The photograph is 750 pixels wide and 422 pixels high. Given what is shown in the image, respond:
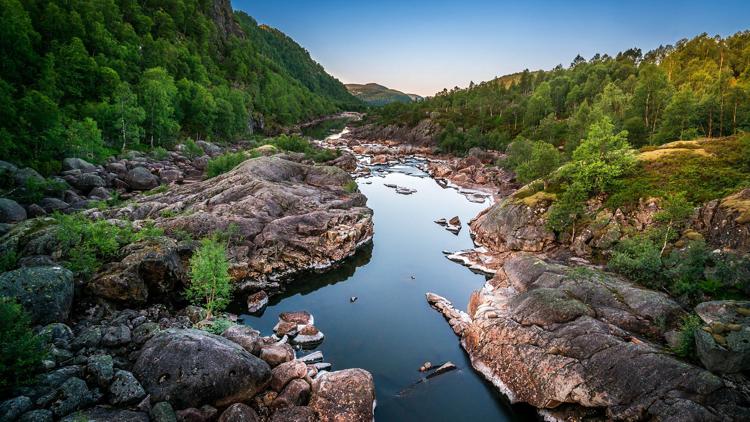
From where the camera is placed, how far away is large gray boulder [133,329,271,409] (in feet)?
45.3

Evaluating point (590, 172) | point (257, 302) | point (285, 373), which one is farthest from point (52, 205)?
point (590, 172)

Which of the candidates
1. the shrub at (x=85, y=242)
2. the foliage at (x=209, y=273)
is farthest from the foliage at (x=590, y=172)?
the shrub at (x=85, y=242)

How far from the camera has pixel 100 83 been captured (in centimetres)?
6078

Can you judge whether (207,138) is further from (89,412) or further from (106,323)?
(89,412)

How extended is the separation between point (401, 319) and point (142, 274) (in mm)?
19103

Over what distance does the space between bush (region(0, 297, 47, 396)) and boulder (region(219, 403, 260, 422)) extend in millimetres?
6687

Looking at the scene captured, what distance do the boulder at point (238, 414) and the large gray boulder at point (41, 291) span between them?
1012cm

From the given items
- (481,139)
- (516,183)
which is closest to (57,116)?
(516,183)

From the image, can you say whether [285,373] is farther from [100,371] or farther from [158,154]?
[158,154]

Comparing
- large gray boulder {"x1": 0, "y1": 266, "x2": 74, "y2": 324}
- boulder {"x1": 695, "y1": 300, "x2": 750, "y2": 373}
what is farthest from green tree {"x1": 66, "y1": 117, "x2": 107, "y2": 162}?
boulder {"x1": 695, "y1": 300, "x2": 750, "y2": 373}

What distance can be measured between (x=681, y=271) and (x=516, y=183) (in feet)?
157

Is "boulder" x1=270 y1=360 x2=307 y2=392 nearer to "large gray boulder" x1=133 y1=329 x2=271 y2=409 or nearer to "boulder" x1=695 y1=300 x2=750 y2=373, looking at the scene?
"large gray boulder" x1=133 y1=329 x2=271 y2=409

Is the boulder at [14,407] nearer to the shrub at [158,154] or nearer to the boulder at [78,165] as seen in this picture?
the boulder at [78,165]

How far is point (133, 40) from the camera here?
82250mm
